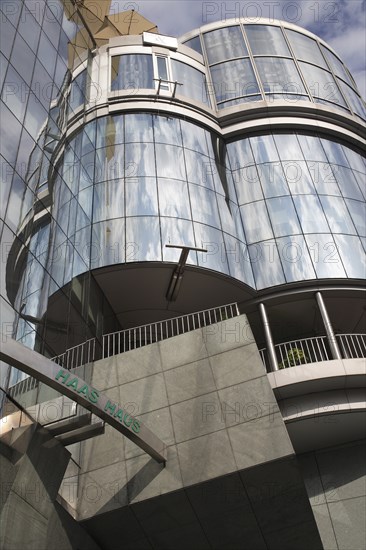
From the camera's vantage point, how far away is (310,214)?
2195 cm

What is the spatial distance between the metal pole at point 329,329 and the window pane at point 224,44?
51.0 feet

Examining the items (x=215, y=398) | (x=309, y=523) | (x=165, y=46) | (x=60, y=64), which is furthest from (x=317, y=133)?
(x=309, y=523)

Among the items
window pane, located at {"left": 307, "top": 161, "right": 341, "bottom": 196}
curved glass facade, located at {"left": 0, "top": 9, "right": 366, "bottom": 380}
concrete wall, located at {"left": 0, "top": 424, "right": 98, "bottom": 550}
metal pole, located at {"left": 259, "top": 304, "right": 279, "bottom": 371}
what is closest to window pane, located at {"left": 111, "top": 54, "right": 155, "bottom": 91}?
curved glass facade, located at {"left": 0, "top": 9, "right": 366, "bottom": 380}

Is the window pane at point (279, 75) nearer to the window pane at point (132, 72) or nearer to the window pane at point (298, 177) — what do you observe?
the window pane at point (298, 177)

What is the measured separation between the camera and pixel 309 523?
14.4 m

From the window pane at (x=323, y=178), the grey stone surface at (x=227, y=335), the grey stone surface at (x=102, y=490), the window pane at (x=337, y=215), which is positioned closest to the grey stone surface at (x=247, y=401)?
the grey stone surface at (x=227, y=335)

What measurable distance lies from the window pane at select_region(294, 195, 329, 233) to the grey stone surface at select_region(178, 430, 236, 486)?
1027 cm

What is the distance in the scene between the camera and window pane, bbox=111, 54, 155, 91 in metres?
25.1

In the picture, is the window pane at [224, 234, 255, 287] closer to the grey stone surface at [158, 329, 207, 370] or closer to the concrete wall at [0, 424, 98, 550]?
the grey stone surface at [158, 329, 207, 370]

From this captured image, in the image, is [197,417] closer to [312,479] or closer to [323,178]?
[312,479]

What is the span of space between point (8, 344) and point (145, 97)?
656 inches

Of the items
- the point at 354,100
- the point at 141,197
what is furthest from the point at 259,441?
the point at 354,100

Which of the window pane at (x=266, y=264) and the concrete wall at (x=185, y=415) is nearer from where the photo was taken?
the concrete wall at (x=185, y=415)

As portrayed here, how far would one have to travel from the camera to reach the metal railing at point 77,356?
579 inches
